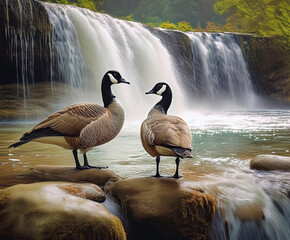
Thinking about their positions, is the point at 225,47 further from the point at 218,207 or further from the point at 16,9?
the point at 218,207

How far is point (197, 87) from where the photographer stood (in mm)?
22078

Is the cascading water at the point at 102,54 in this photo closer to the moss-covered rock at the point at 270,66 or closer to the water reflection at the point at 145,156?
the water reflection at the point at 145,156

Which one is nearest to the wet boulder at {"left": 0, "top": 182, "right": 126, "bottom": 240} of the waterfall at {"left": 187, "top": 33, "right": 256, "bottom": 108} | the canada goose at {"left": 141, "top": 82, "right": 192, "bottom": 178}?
the canada goose at {"left": 141, "top": 82, "right": 192, "bottom": 178}

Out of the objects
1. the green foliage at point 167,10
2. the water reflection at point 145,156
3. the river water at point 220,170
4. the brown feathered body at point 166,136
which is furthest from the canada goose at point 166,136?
the green foliage at point 167,10

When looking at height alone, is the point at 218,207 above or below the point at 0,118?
above

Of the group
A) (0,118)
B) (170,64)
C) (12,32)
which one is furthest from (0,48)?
(170,64)

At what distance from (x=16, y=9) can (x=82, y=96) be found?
184 inches

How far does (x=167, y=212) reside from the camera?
2971 mm

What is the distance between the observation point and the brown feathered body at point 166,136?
3029 mm

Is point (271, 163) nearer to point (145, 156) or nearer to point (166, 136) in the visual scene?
point (145, 156)

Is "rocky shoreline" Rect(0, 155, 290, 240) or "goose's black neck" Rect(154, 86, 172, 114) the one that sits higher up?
"goose's black neck" Rect(154, 86, 172, 114)

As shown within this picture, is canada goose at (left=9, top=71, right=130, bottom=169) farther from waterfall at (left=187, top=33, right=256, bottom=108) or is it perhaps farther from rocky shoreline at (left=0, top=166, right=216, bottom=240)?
waterfall at (left=187, top=33, right=256, bottom=108)

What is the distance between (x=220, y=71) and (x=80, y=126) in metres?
20.8

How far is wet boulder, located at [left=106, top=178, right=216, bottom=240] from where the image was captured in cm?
296
